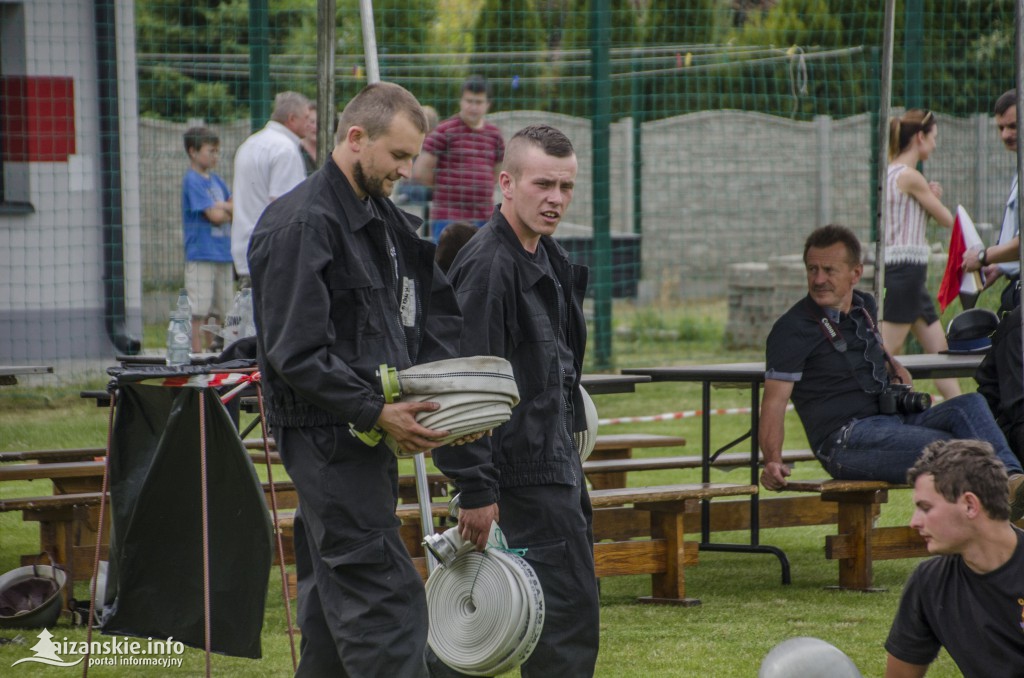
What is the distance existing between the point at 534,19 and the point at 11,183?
9350mm

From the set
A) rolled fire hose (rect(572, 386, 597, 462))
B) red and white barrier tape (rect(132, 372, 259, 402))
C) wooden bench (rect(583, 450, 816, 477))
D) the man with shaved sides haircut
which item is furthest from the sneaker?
red and white barrier tape (rect(132, 372, 259, 402))

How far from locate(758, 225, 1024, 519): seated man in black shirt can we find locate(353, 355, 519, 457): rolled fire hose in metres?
2.94

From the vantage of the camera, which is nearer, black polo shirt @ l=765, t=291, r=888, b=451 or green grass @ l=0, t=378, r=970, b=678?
green grass @ l=0, t=378, r=970, b=678

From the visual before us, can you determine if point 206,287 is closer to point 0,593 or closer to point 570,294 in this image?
point 0,593

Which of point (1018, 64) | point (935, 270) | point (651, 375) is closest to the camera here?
point (1018, 64)

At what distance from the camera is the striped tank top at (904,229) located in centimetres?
965

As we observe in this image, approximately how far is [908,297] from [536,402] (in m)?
6.17

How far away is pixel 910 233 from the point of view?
9.74m

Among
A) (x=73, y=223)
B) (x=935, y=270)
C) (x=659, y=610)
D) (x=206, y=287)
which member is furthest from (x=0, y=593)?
(x=935, y=270)

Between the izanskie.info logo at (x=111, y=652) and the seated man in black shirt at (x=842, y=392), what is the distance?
2.68m

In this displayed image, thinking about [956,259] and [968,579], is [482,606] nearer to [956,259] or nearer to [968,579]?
[968,579]

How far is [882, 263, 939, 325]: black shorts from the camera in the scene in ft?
31.5

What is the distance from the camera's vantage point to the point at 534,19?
1930 cm

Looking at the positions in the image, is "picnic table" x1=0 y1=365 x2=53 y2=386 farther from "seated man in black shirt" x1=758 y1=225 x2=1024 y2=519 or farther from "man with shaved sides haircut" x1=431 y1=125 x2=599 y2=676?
"seated man in black shirt" x1=758 y1=225 x2=1024 y2=519
